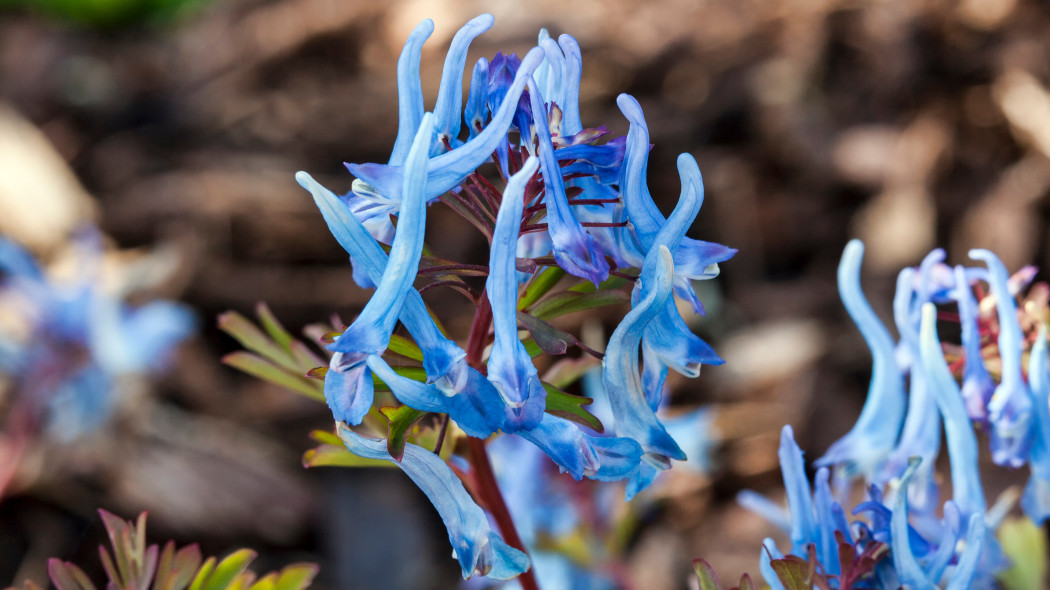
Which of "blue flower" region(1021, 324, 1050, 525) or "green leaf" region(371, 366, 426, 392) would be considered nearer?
"green leaf" region(371, 366, 426, 392)

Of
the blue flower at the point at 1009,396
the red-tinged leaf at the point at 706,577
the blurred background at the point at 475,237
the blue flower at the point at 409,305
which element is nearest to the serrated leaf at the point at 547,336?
the blue flower at the point at 409,305

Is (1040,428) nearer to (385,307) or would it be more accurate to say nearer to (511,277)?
(511,277)

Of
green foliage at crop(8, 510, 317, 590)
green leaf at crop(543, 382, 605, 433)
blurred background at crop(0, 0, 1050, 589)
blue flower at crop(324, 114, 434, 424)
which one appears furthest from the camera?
blurred background at crop(0, 0, 1050, 589)

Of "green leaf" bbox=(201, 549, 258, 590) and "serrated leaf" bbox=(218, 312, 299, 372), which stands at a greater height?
"serrated leaf" bbox=(218, 312, 299, 372)

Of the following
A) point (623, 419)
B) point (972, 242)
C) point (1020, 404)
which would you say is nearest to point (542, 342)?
point (623, 419)

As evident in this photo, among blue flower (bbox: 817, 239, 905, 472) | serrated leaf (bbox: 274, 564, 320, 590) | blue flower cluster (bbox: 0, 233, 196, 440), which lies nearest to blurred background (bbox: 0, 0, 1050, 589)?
blue flower cluster (bbox: 0, 233, 196, 440)

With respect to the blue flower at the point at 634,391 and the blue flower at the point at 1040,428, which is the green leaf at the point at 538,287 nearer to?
the blue flower at the point at 634,391

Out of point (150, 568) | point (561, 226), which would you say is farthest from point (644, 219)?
point (150, 568)

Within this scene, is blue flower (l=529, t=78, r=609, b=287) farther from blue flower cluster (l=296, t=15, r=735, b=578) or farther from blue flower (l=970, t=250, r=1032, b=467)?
blue flower (l=970, t=250, r=1032, b=467)
